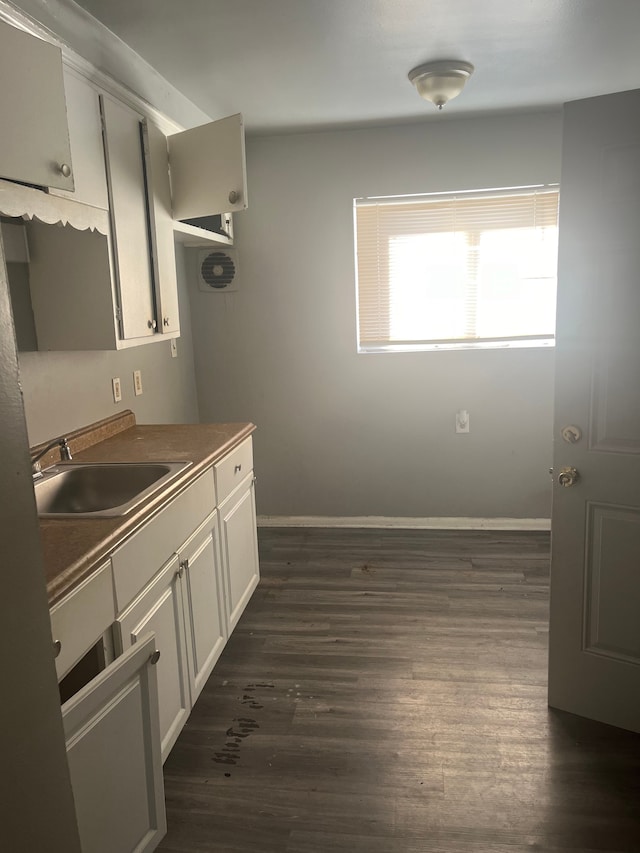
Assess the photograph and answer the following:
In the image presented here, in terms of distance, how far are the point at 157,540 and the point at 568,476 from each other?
54.6 inches

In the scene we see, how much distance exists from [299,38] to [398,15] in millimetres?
407

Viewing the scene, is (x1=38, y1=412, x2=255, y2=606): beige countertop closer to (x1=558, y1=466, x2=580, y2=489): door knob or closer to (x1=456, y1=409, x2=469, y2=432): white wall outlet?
(x1=558, y1=466, x2=580, y2=489): door knob

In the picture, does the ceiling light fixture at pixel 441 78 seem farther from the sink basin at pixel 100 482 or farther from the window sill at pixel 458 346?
the sink basin at pixel 100 482

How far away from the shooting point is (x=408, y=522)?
4.27 meters

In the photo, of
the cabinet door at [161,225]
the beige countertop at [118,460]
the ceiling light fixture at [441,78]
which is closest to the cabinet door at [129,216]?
the cabinet door at [161,225]

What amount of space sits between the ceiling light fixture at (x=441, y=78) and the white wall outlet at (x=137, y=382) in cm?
192

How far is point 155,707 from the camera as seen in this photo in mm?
1544

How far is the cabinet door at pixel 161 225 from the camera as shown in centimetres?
265

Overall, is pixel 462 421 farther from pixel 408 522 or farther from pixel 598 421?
pixel 598 421

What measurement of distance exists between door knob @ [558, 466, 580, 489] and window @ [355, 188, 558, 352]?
6.19 ft

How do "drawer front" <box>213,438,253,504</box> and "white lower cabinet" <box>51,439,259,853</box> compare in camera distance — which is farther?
"drawer front" <box>213,438,253,504</box>

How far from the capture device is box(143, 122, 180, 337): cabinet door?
2.65m

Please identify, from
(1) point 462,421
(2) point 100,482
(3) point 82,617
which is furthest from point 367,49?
(3) point 82,617

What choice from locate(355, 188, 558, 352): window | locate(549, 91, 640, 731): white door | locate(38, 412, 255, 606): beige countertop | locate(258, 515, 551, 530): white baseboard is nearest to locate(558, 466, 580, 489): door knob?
locate(549, 91, 640, 731): white door
